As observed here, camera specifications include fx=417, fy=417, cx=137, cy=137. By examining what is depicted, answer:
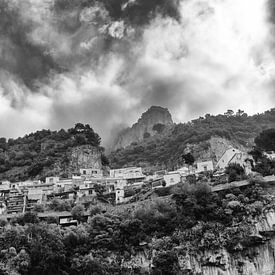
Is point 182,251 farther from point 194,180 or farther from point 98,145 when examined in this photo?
point 98,145

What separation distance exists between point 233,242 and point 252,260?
1910 millimetres

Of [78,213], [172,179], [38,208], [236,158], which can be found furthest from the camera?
[172,179]

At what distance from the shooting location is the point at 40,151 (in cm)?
6931

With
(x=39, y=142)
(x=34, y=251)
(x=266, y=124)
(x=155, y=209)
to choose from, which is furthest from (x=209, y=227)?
(x=266, y=124)

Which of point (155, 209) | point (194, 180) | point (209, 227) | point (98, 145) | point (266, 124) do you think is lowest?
point (209, 227)

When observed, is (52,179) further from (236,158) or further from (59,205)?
(236,158)

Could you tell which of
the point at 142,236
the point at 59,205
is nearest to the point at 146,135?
the point at 59,205

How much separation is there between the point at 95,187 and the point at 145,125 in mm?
55075

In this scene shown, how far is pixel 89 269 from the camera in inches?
1259

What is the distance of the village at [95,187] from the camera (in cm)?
4616

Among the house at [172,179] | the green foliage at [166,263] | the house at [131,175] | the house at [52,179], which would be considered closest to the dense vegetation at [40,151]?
the house at [52,179]

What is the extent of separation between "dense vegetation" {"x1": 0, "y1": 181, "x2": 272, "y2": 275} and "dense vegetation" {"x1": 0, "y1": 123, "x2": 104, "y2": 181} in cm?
2766

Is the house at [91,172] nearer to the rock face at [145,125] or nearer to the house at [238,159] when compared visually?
the house at [238,159]

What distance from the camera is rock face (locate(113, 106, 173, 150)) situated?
335 ft
